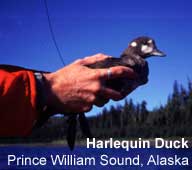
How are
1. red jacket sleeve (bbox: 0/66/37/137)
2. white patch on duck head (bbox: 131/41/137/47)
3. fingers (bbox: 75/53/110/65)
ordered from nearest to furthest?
red jacket sleeve (bbox: 0/66/37/137)
fingers (bbox: 75/53/110/65)
white patch on duck head (bbox: 131/41/137/47)

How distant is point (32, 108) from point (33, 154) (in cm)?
249

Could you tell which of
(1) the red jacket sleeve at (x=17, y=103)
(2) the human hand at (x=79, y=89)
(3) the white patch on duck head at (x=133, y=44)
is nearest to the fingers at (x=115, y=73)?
(2) the human hand at (x=79, y=89)

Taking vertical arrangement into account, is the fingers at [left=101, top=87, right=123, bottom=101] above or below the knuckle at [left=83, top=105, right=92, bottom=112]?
above

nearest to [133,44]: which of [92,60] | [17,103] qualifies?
[92,60]

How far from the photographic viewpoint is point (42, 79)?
2.26ft

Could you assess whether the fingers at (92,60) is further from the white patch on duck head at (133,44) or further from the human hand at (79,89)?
the white patch on duck head at (133,44)

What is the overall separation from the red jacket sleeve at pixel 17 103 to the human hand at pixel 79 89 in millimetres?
54

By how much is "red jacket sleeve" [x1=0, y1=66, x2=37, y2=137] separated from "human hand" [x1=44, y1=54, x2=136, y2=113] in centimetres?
5

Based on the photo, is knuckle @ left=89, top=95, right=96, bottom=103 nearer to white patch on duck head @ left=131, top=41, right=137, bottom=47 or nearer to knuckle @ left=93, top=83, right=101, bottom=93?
knuckle @ left=93, top=83, right=101, bottom=93

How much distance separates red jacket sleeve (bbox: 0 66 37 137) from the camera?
62 centimetres

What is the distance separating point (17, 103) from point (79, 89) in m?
0.12

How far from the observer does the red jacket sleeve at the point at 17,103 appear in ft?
2.02

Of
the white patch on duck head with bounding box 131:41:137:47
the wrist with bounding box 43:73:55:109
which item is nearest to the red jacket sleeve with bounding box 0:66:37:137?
the wrist with bounding box 43:73:55:109

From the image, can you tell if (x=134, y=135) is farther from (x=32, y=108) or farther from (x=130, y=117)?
(x=32, y=108)
